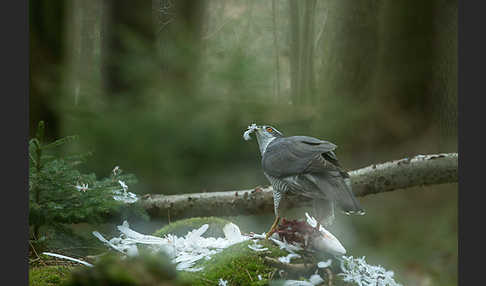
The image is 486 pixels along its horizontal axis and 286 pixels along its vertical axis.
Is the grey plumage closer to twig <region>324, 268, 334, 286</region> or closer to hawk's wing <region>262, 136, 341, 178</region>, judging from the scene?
hawk's wing <region>262, 136, 341, 178</region>

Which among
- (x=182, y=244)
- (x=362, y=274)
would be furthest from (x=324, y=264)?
(x=182, y=244)

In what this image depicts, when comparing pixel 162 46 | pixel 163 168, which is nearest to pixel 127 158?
pixel 163 168

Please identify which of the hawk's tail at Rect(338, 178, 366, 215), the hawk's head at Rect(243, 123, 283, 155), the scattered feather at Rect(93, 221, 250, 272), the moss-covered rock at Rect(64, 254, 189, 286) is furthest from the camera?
Answer: the hawk's head at Rect(243, 123, 283, 155)

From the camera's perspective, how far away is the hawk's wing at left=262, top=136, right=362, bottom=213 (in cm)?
190

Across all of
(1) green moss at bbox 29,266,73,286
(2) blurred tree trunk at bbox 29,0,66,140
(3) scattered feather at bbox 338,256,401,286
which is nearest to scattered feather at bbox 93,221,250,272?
(1) green moss at bbox 29,266,73,286

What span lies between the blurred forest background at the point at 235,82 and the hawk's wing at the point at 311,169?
32cm

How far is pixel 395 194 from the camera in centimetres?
292

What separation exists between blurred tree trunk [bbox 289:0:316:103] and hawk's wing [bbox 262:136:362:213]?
39 centimetres

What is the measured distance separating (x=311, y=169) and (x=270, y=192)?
0.83 meters

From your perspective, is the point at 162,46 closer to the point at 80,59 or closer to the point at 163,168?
the point at 80,59

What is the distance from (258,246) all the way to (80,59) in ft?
4.33

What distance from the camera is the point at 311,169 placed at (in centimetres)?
198

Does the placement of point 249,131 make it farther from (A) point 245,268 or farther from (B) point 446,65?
(B) point 446,65

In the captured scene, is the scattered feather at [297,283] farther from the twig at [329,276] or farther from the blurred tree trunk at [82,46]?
the blurred tree trunk at [82,46]
